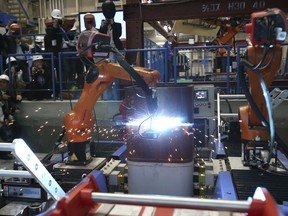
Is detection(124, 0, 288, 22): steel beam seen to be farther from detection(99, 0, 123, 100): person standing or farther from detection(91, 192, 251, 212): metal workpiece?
detection(91, 192, 251, 212): metal workpiece

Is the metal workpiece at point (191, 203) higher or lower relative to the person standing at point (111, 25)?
lower

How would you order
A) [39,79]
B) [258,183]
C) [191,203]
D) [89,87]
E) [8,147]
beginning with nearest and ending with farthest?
[191,203]
[8,147]
[258,183]
[89,87]
[39,79]

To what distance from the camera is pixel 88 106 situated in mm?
3146

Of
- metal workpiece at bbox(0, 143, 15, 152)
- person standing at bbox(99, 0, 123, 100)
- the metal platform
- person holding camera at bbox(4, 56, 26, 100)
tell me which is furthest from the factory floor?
person holding camera at bbox(4, 56, 26, 100)

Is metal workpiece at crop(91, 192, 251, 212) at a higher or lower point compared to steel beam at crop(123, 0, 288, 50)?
lower

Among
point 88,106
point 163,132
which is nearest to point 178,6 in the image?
point 88,106

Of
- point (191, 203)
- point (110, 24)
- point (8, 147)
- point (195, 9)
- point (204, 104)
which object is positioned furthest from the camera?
point (195, 9)

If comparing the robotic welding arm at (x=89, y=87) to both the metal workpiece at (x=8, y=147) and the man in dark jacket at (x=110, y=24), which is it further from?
the man in dark jacket at (x=110, y=24)

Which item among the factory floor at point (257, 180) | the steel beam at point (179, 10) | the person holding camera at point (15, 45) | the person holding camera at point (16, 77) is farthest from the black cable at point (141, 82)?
the person holding camera at point (15, 45)

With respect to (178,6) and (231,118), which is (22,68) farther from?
(231,118)

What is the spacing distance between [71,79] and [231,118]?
395 centimetres

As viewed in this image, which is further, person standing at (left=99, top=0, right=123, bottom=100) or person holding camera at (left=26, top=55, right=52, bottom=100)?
person holding camera at (left=26, top=55, right=52, bottom=100)

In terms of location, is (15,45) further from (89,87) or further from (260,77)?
(260,77)

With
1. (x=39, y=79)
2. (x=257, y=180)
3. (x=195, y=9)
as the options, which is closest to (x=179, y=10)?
(x=195, y=9)
